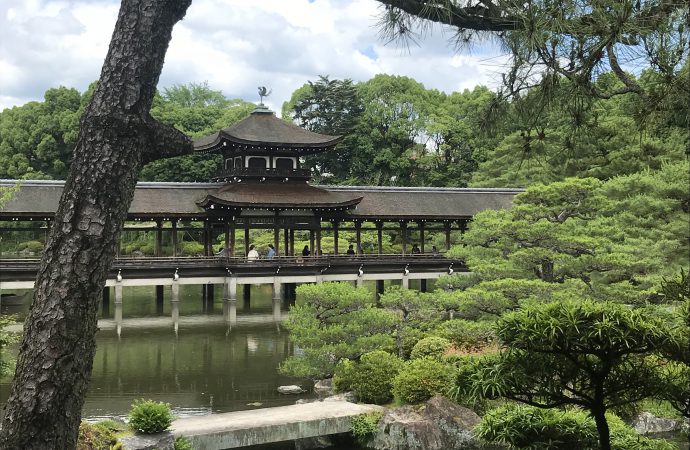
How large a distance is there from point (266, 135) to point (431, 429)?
1768 centimetres

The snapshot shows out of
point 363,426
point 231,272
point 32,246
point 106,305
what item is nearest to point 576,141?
point 363,426

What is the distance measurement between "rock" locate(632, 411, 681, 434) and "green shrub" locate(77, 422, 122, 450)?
8.29 metres

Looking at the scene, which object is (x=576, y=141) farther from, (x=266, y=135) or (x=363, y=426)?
(x=266, y=135)

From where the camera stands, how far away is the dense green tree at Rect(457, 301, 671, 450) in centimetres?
411

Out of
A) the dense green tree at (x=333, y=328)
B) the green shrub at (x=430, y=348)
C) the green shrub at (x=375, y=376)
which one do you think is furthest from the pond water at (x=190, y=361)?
the green shrub at (x=430, y=348)

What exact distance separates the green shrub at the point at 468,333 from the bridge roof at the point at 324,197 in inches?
444

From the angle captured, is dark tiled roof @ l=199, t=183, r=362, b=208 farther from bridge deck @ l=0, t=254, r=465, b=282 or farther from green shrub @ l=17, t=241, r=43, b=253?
green shrub @ l=17, t=241, r=43, b=253

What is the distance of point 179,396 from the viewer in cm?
1305

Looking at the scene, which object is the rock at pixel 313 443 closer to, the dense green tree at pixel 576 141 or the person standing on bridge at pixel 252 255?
the dense green tree at pixel 576 141

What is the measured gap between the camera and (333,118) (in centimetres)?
4184

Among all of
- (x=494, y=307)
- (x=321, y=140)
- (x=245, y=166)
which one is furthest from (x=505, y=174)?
(x=494, y=307)

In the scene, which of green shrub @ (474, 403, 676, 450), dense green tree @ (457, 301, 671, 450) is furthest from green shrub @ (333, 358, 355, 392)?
dense green tree @ (457, 301, 671, 450)

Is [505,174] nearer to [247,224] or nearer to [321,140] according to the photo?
[321,140]

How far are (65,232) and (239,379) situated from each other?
11968 millimetres
